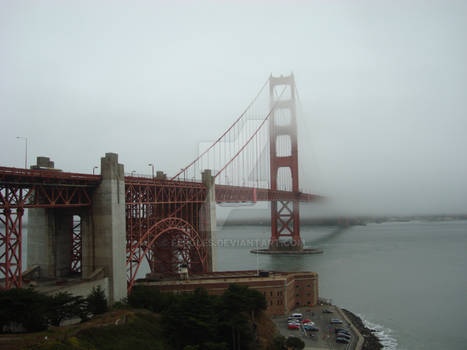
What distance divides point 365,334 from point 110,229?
11.7m

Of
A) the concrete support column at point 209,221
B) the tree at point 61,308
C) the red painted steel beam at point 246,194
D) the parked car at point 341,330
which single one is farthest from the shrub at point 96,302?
the red painted steel beam at point 246,194

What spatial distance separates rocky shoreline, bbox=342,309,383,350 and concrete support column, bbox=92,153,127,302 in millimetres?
9896

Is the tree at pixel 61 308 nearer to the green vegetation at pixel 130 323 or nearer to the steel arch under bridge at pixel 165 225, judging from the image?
the green vegetation at pixel 130 323

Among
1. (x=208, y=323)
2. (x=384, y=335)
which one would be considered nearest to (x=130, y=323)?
(x=208, y=323)

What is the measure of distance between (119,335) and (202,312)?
253 centimetres

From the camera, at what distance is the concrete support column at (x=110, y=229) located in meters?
15.1

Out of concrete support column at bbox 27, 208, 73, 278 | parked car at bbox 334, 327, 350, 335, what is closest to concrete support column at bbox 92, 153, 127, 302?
concrete support column at bbox 27, 208, 73, 278

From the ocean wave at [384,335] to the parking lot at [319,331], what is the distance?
1285mm

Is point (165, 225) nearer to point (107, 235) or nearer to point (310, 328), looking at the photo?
point (107, 235)

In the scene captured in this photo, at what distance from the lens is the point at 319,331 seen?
1834cm

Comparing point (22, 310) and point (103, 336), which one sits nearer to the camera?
point (103, 336)

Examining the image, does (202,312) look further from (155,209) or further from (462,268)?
(462,268)

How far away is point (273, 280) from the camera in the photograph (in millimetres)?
19922

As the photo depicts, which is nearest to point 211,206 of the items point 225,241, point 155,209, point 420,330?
point 155,209
